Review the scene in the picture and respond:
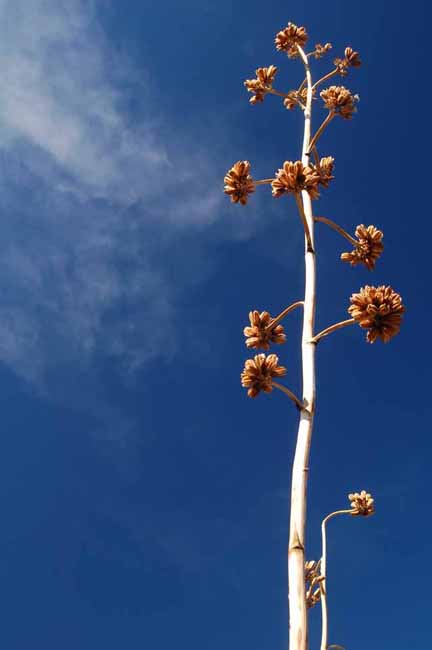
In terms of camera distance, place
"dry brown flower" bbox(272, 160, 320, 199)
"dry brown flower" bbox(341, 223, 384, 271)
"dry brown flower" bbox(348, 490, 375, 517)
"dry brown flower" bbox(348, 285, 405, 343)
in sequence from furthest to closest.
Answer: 1. "dry brown flower" bbox(348, 490, 375, 517)
2. "dry brown flower" bbox(341, 223, 384, 271)
3. "dry brown flower" bbox(272, 160, 320, 199)
4. "dry brown flower" bbox(348, 285, 405, 343)

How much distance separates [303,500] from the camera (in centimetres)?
327

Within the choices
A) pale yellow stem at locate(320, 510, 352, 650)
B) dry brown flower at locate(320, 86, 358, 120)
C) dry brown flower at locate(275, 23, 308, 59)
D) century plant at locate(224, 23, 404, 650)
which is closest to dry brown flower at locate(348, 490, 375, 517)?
pale yellow stem at locate(320, 510, 352, 650)

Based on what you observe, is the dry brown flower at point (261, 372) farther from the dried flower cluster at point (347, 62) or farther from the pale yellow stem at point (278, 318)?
the dried flower cluster at point (347, 62)

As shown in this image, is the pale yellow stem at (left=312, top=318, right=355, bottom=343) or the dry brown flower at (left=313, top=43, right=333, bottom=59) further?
the dry brown flower at (left=313, top=43, right=333, bottom=59)

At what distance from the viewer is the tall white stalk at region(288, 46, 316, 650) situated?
276 cm

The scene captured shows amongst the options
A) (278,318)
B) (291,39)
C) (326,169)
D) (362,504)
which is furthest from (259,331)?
(291,39)

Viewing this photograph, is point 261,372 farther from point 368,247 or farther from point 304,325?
point 368,247

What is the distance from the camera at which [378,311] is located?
3.63m

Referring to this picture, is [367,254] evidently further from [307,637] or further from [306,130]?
[307,637]

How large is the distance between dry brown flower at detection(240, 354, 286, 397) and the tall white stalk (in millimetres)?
339

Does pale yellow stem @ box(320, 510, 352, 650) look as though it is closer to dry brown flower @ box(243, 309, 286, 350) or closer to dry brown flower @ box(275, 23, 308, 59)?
dry brown flower @ box(243, 309, 286, 350)

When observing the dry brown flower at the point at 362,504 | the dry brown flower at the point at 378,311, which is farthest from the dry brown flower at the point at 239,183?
the dry brown flower at the point at 362,504

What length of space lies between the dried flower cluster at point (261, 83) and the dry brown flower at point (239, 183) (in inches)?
142

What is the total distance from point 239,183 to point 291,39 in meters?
5.59
